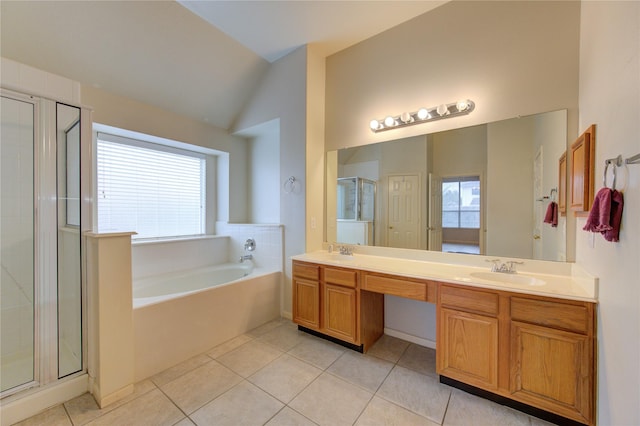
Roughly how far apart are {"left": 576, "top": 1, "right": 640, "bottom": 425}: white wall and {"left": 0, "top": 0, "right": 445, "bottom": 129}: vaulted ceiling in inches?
57.6

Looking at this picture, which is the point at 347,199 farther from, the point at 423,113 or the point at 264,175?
the point at 264,175

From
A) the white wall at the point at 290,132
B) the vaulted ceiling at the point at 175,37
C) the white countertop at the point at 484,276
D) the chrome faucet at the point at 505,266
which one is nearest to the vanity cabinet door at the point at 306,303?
the white countertop at the point at 484,276

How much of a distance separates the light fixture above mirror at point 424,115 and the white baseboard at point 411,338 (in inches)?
82.7

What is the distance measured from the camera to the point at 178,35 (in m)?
2.40

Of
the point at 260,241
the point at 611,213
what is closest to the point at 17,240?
the point at 260,241

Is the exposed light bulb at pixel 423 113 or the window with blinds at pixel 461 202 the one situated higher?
the exposed light bulb at pixel 423 113

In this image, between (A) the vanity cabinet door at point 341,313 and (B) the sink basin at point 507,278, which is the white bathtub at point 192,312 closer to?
(A) the vanity cabinet door at point 341,313

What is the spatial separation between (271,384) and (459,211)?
6.87 ft

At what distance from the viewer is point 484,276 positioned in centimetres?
184

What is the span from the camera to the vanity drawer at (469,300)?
1574 millimetres

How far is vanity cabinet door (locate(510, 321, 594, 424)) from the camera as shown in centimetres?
133

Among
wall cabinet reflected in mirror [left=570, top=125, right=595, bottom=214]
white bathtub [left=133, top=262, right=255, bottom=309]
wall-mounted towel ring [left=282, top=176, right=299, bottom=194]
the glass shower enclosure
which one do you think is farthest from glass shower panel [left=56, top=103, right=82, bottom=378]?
wall cabinet reflected in mirror [left=570, top=125, right=595, bottom=214]

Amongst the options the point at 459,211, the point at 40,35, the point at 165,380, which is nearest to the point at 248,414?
the point at 165,380

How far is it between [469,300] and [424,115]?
1.62m
